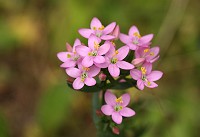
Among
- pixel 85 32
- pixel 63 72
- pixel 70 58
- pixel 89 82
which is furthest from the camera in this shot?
pixel 63 72

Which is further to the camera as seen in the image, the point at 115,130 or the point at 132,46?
the point at 132,46

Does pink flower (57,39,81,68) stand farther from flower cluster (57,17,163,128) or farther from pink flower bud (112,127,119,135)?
pink flower bud (112,127,119,135)

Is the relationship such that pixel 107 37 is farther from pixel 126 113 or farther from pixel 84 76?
pixel 126 113

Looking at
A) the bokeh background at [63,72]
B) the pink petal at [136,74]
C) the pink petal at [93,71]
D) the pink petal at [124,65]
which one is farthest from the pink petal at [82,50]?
the bokeh background at [63,72]

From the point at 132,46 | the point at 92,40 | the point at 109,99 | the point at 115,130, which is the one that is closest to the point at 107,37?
the point at 92,40

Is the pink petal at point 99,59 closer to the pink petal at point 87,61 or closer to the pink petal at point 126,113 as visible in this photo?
the pink petal at point 87,61
